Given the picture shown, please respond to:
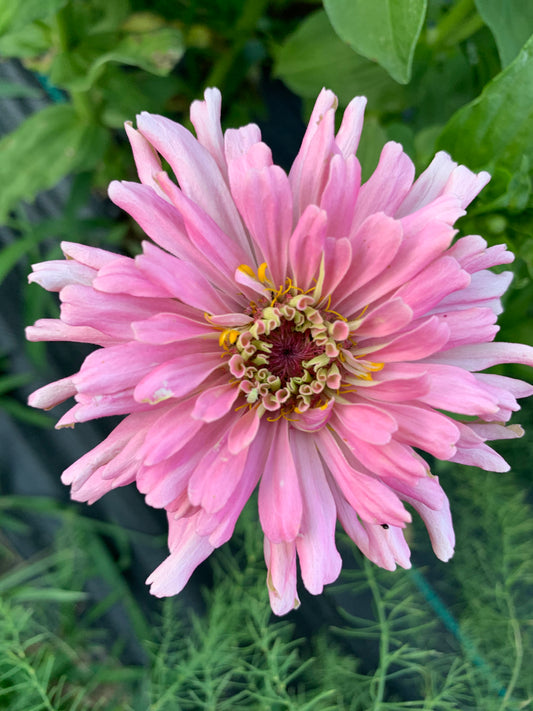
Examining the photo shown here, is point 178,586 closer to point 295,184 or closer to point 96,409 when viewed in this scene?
point 96,409

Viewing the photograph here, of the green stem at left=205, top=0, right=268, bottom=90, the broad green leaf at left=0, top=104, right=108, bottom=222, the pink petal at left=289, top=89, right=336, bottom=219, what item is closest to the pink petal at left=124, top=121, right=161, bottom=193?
the pink petal at left=289, top=89, right=336, bottom=219

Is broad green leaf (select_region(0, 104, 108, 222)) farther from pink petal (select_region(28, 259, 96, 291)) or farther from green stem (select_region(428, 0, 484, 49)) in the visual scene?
green stem (select_region(428, 0, 484, 49))

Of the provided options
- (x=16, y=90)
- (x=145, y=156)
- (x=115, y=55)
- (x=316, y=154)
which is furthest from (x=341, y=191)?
(x=16, y=90)

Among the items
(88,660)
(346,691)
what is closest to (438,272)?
(346,691)

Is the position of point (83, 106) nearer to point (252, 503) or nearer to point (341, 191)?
point (341, 191)

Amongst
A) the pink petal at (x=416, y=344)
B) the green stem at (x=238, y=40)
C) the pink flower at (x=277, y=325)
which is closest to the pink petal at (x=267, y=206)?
the pink flower at (x=277, y=325)

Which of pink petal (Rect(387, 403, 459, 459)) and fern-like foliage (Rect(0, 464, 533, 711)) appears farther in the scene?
fern-like foliage (Rect(0, 464, 533, 711))
